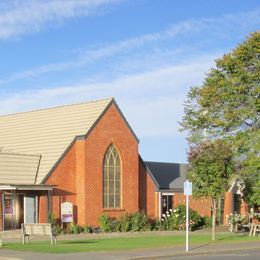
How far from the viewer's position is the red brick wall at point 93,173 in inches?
1484

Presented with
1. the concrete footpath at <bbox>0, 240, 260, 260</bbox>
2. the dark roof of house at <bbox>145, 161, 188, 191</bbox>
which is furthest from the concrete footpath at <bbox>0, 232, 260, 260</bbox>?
the dark roof of house at <bbox>145, 161, 188, 191</bbox>

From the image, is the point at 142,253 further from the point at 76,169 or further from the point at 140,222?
the point at 140,222

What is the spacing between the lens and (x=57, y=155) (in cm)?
3816

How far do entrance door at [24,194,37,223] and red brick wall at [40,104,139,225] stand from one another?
19.3 inches

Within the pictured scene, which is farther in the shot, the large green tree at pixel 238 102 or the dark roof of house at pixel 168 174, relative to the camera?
the dark roof of house at pixel 168 174

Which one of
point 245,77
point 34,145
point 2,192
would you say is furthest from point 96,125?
point 245,77

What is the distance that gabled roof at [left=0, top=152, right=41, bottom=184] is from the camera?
36438 millimetres

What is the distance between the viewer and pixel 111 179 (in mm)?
39969

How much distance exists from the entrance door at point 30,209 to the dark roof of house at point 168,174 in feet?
35.0

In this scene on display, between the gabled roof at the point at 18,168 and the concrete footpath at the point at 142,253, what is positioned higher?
the gabled roof at the point at 18,168

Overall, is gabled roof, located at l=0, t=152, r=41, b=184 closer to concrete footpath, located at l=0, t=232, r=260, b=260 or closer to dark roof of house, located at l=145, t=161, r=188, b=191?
dark roof of house, located at l=145, t=161, r=188, b=191

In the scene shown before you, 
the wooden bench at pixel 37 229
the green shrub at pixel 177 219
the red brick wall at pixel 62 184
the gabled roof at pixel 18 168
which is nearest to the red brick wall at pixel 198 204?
the green shrub at pixel 177 219

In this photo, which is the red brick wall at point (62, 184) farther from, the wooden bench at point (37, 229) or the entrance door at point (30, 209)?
the wooden bench at point (37, 229)

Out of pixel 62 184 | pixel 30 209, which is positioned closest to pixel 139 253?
pixel 30 209
